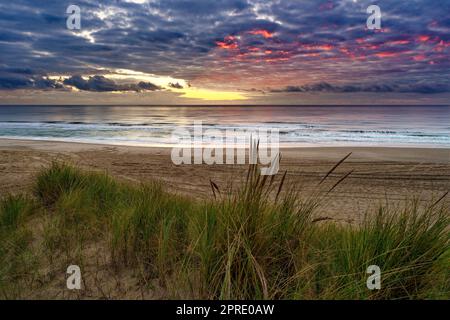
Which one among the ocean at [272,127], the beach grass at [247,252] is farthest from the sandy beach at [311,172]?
the ocean at [272,127]

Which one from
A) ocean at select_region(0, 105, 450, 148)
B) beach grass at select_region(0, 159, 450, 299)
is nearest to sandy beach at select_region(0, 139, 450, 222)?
beach grass at select_region(0, 159, 450, 299)

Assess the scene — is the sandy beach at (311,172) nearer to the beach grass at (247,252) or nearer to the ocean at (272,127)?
the beach grass at (247,252)

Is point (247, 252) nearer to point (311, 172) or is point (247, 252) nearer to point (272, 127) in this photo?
point (311, 172)

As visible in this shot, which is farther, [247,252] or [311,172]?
[311,172]

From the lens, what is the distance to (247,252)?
2264 mm

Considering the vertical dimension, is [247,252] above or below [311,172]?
above

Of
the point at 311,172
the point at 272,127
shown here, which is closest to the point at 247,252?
the point at 311,172

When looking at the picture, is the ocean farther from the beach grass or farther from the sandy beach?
the beach grass

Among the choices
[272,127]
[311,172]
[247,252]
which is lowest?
[311,172]

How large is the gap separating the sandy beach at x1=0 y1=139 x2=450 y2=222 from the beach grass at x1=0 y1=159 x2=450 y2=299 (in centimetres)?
312

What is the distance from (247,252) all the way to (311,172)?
359 inches

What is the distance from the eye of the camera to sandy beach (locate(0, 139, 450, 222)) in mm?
8023

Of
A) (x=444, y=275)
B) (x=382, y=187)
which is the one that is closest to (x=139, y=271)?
(x=444, y=275)
